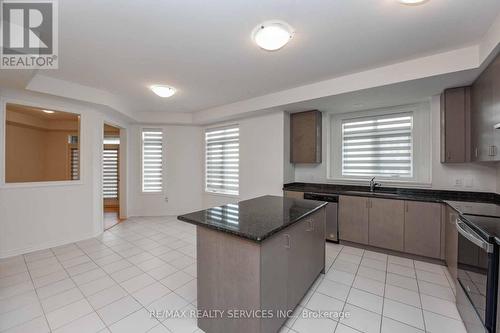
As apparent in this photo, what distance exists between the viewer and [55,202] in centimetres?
352

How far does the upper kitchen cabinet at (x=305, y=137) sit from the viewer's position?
13.1 ft

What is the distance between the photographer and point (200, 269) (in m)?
1.74

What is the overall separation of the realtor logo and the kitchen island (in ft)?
7.06

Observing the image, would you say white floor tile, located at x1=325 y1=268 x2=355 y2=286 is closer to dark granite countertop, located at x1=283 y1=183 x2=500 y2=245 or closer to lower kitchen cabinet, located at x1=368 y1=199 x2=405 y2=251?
lower kitchen cabinet, located at x1=368 y1=199 x2=405 y2=251

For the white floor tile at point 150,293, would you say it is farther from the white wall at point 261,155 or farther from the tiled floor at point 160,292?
the white wall at point 261,155

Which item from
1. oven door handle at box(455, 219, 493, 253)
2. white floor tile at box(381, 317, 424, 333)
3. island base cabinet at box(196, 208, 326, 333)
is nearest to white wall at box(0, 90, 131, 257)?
island base cabinet at box(196, 208, 326, 333)

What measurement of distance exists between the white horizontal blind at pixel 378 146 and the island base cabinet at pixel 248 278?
260cm

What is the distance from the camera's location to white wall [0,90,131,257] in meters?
3.10

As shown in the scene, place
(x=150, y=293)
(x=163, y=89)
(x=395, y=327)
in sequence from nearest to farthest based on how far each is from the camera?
(x=395, y=327), (x=150, y=293), (x=163, y=89)

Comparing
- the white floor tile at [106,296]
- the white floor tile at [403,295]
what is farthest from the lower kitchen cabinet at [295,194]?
the white floor tile at [106,296]

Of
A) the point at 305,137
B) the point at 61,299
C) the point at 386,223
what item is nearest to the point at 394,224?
the point at 386,223

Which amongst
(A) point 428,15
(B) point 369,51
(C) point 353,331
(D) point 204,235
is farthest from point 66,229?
(A) point 428,15

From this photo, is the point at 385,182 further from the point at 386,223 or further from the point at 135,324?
the point at 135,324

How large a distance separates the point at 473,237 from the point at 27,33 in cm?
416
